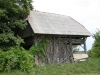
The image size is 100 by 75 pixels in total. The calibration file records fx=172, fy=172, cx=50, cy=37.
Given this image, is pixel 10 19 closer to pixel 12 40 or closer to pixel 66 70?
pixel 12 40

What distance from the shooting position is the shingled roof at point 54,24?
16656 millimetres

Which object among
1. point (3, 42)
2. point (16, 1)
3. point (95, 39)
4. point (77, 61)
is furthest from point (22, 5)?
point (95, 39)

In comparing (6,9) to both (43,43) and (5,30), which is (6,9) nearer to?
(5,30)

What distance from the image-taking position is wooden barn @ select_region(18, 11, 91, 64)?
16609 millimetres

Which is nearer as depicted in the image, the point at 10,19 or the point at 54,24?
the point at 10,19

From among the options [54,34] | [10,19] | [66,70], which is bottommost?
[66,70]

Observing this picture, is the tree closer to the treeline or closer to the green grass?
the treeline

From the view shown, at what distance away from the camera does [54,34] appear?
54.8 ft

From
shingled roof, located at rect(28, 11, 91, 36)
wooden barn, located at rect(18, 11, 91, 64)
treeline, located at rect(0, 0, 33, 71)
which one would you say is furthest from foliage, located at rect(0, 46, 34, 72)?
shingled roof, located at rect(28, 11, 91, 36)

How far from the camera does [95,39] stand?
1133 inches

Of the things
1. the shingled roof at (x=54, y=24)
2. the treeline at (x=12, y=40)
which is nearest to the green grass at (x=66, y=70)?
the treeline at (x=12, y=40)

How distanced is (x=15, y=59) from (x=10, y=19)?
3926 millimetres

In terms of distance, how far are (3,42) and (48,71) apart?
14.8 feet

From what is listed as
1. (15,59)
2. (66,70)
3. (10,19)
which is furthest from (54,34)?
(15,59)
